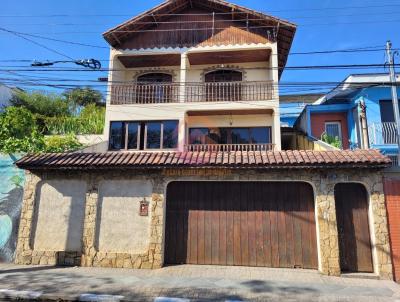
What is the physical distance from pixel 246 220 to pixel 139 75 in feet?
37.3

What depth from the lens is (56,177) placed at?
10.2m

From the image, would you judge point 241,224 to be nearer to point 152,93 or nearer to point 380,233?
point 380,233

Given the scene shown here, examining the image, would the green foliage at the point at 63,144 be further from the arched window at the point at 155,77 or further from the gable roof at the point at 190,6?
the gable roof at the point at 190,6

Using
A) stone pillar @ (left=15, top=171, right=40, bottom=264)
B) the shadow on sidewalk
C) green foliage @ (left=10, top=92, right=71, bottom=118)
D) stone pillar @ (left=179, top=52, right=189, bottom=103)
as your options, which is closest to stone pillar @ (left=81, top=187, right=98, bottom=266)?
the shadow on sidewalk

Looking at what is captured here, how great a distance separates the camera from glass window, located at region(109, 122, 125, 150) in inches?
627

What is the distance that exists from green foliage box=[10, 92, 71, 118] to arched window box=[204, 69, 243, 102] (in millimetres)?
13977

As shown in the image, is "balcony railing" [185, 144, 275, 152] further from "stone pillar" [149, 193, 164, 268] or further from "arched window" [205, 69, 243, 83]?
"stone pillar" [149, 193, 164, 268]

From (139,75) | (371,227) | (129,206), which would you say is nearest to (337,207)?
(371,227)

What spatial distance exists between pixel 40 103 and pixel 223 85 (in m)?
16.1

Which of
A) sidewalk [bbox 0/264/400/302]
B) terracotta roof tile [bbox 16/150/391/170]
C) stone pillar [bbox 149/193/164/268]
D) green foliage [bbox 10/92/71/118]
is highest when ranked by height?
green foliage [bbox 10/92/71/118]

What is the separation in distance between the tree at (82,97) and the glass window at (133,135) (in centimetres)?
1346

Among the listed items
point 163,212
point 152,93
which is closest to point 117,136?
point 152,93

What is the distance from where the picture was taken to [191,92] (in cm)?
1633

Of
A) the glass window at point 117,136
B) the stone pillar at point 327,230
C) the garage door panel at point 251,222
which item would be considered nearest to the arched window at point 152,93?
the glass window at point 117,136
